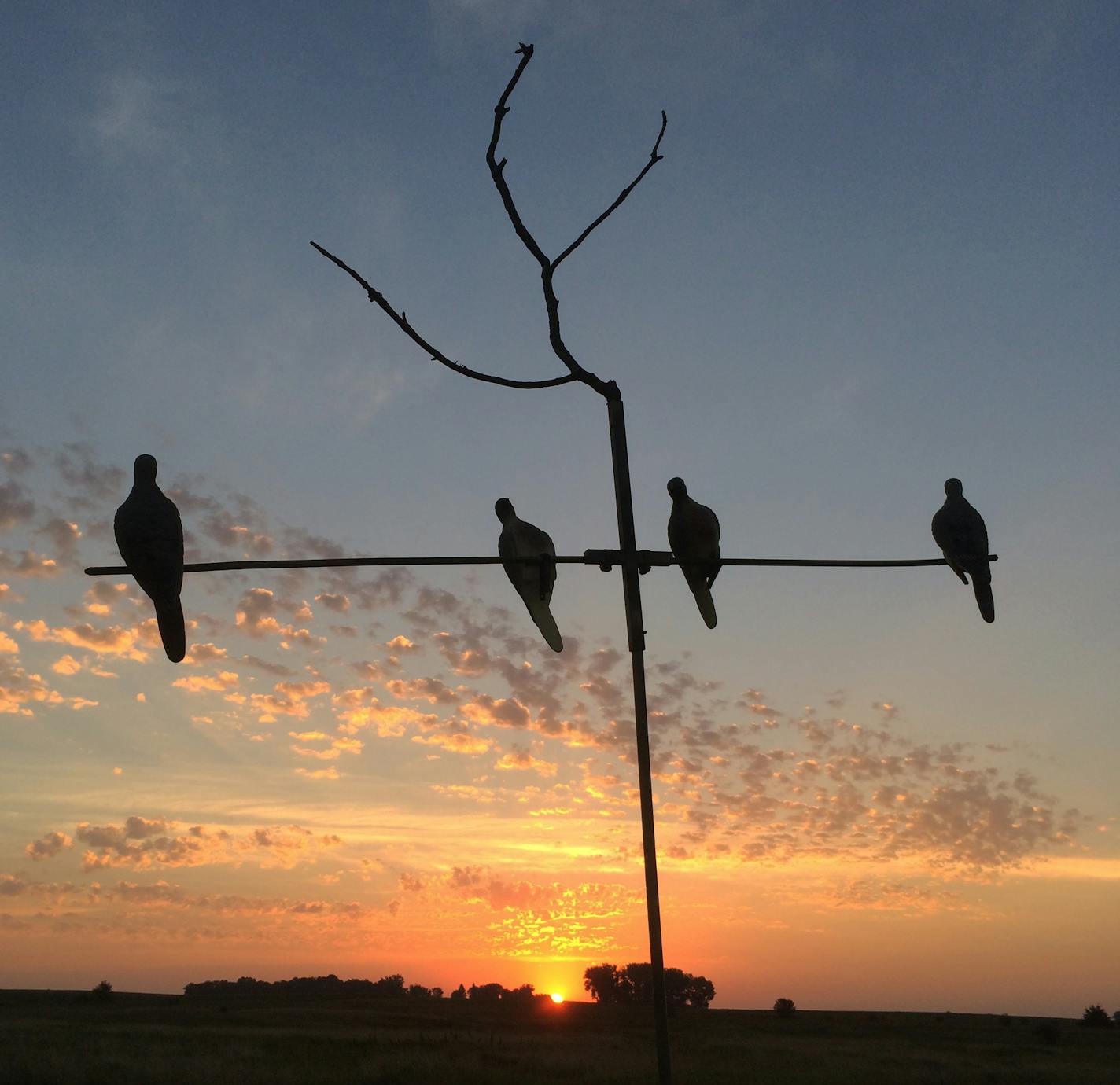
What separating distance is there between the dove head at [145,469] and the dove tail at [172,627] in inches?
41.1

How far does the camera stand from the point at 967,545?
6.93 m

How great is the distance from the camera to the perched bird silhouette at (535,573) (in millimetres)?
5520

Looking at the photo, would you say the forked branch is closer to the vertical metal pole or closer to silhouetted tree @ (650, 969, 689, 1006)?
the vertical metal pole

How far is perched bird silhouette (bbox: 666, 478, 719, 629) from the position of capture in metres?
6.25

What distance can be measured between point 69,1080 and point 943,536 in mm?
41476

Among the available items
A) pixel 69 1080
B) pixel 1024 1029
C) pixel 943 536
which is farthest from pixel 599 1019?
pixel 943 536

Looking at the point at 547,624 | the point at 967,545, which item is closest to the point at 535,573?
the point at 547,624

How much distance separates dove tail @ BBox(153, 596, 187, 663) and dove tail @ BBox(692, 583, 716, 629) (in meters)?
3.16

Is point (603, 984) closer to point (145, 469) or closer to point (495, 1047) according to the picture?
point (495, 1047)

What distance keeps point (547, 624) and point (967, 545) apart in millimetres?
3377

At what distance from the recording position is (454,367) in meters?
6.21

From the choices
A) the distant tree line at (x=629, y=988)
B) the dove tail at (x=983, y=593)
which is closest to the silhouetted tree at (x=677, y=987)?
the distant tree line at (x=629, y=988)

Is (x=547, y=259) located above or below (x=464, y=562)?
above

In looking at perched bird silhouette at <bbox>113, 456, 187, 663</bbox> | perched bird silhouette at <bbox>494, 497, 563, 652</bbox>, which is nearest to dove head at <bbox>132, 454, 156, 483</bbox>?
perched bird silhouette at <bbox>113, 456, 187, 663</bbox>
